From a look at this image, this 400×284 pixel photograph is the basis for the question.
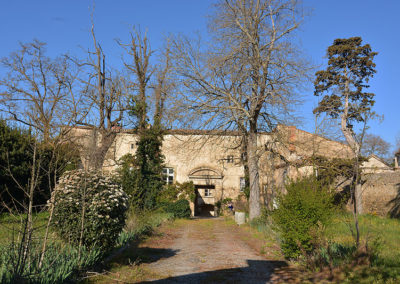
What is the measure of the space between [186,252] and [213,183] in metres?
20.3

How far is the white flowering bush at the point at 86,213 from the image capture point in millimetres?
6258

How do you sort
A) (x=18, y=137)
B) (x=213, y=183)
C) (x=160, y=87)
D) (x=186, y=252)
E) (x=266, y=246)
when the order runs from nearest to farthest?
(x=186, y=252), (x=266, y=246), (x=18, y=137), (x=160, y=87), (x=213, y=183)

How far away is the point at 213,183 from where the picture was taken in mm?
29531

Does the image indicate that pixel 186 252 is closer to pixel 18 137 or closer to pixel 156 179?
pixel 18 137

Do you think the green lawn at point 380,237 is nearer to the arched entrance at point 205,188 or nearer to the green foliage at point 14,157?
the green foliage at point 14,157

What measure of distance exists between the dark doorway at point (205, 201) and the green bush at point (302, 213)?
22620 millimetres

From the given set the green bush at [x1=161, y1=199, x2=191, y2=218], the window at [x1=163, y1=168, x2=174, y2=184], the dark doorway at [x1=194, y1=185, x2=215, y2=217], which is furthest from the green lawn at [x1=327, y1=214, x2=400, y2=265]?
the window at [x1=163, y1=168, x2=174, y2=184]

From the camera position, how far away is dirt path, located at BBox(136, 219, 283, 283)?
20.9 ft

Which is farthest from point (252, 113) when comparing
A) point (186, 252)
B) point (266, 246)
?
point (186, 252)

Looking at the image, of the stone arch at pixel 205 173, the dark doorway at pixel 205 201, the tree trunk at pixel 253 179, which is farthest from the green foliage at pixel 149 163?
the dark doorway at pixel 205 201

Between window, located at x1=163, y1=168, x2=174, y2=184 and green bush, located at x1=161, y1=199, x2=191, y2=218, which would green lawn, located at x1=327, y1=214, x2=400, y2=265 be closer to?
green bush, located at x1=161, y1=199, x2=191, y2=218

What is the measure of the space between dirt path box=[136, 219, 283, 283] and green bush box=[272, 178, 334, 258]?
83 cm

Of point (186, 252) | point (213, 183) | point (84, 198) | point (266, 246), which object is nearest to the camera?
point (84, 198)

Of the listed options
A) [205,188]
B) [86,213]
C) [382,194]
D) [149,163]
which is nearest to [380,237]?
[86,213]
